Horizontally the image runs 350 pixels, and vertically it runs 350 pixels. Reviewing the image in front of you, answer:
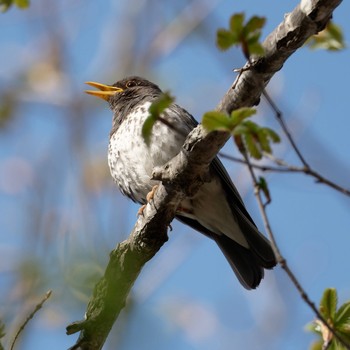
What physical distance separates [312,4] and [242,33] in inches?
21.6

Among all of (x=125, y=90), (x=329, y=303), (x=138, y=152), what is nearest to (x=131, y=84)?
(x=125, y=90)

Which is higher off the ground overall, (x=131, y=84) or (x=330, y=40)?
(x=131, y=84)

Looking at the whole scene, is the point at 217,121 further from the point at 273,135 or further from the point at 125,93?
the point at 125,93

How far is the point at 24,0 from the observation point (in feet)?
13.0

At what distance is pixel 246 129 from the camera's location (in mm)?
2713

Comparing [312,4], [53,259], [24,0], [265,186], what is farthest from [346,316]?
[24,0]

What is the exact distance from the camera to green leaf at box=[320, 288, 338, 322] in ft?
10.7

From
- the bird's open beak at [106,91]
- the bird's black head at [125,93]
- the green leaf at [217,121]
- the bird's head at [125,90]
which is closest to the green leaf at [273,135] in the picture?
the green leaf at [217,121]

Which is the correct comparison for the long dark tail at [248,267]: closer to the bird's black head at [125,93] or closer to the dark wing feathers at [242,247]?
the dark wing feathers at [242,247]

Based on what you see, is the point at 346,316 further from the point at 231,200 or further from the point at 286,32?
the point at 231,200

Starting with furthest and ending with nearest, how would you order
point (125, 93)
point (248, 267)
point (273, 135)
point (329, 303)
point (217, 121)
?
point (125, 93), point (248, 267), point (329, 303), point (217, 121), point (273, 135)

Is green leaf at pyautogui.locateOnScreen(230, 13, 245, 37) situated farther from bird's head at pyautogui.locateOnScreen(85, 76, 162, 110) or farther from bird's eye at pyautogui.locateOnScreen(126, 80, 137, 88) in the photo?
bird's eye at pyautogui.locateOnScreen(126, 80, 137, 88)

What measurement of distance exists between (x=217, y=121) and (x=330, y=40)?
59.3 inches

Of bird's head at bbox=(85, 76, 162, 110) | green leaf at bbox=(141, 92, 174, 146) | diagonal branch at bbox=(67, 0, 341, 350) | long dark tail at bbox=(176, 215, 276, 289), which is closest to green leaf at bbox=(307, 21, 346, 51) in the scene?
diagonal branch at bbox=(67, 0, 341, 350)
